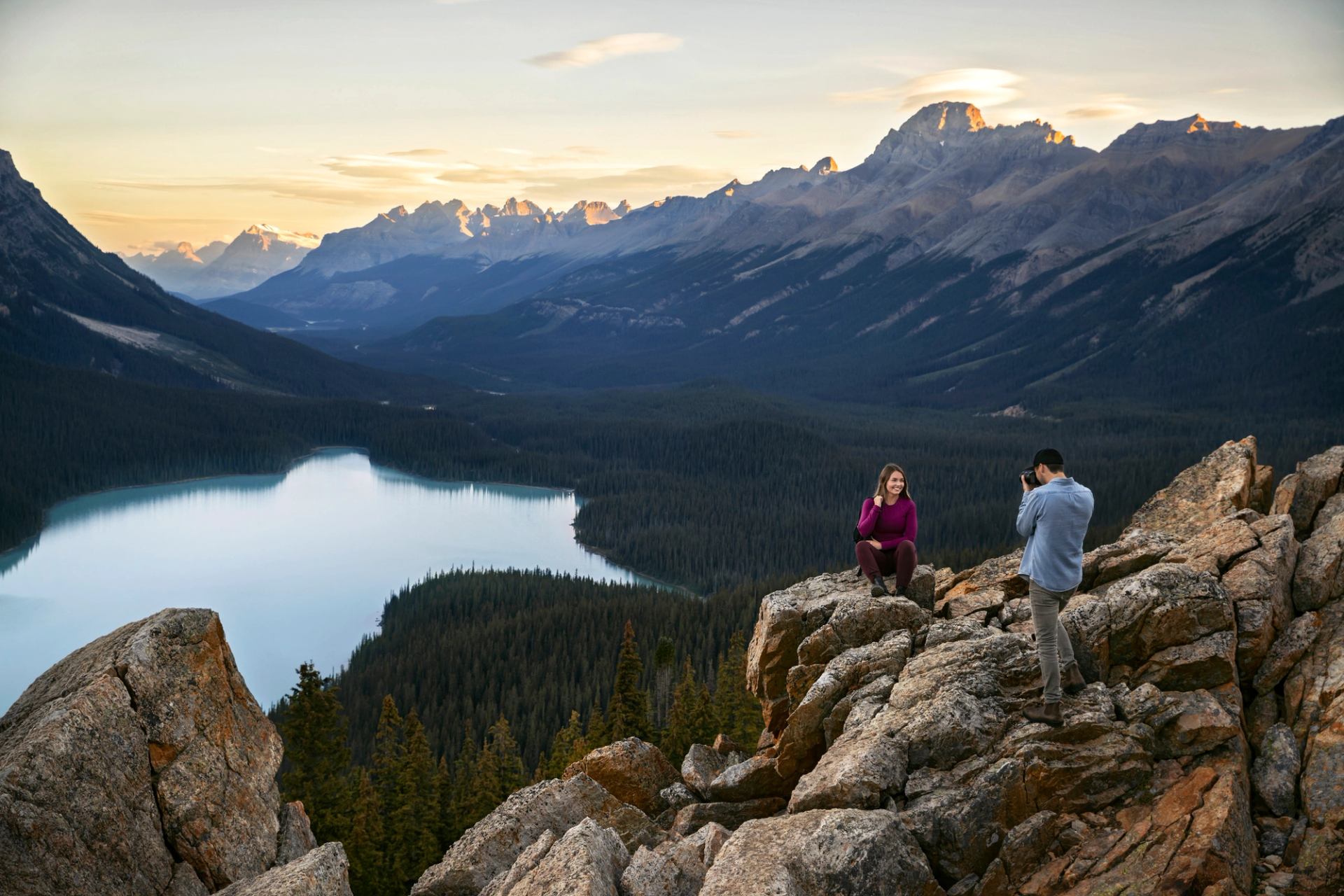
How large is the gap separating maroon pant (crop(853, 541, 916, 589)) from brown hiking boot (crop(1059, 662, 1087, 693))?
14.6 feet

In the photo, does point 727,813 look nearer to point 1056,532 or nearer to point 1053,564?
point 1053,564

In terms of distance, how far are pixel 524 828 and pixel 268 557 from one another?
112725mm

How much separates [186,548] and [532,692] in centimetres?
7742

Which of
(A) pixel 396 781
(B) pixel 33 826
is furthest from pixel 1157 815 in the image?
(A) pixel 396 781

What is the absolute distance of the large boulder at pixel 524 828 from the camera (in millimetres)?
17047

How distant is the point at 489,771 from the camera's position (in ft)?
124

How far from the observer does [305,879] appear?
45.9ft

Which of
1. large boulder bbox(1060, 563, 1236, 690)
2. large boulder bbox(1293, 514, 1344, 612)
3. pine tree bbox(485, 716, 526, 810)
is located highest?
large boulder bbox(1293, 514, 1344, 612)

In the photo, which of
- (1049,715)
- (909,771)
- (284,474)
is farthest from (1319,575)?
(284,474)

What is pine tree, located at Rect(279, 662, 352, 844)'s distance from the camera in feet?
104

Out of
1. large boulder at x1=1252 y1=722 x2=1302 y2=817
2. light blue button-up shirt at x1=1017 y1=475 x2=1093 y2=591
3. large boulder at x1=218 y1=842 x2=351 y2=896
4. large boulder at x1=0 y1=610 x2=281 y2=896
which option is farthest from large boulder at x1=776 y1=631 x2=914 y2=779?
large boulder at x1=0 y1=610 x2=281 y2=896

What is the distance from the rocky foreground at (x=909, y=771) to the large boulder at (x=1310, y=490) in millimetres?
822

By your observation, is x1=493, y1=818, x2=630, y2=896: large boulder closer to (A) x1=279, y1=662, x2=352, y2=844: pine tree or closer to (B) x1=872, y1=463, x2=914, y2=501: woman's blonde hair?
(B) x1=872, y1=463, x2=914, y2=501: woman's blonde hair

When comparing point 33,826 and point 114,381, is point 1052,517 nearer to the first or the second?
point 33,826
